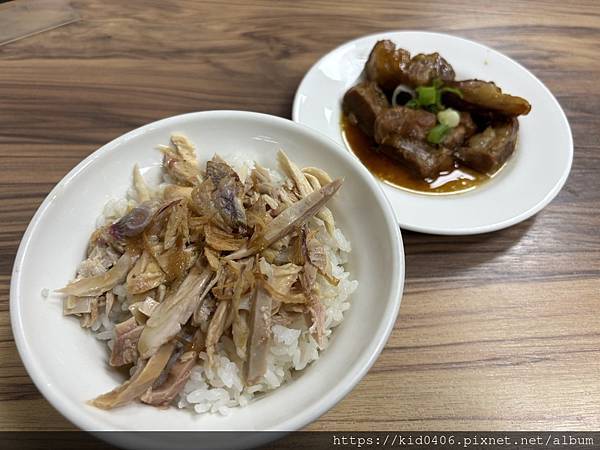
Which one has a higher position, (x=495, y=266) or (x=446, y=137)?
(x=446, y=137)

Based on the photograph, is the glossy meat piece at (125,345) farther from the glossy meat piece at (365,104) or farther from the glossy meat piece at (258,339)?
the glossy meat piece at (365,104)

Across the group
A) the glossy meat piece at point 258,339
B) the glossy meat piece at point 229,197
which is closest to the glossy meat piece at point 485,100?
the glossy meat piece at point 229,197

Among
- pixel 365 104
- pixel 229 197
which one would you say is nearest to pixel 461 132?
pixel 365 104

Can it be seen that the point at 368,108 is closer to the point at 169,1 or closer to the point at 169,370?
the point at 169,1

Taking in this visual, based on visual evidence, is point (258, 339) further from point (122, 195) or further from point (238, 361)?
point (122, 195)

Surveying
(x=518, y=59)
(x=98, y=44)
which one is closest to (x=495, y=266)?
(x=518, y=59)
